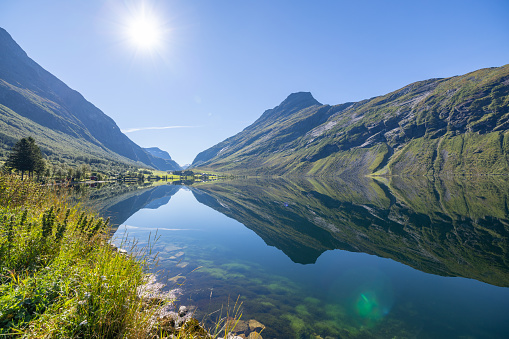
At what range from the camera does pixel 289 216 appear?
39375mm

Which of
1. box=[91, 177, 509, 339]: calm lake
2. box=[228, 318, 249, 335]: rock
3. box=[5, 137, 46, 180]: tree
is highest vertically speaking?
box=[5, 137, 46, 180]: tree

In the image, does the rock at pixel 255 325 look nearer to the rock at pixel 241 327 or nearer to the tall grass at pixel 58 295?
the rock at pixel 241 327

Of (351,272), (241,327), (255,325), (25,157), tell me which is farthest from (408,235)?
(25,157)

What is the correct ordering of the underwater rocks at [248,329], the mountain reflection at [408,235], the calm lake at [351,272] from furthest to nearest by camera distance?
the mountain reflection at [408,235], the calm lake at [351,272], the underwater rocks at [248,329]

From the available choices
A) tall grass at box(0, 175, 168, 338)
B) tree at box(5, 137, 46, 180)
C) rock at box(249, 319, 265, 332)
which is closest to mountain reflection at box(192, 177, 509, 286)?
rock at box(249, 319, 265, 332)

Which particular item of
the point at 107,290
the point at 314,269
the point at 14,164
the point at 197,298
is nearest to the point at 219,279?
the point at 197,298

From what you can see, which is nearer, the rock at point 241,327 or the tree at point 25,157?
the rock at point 241,327

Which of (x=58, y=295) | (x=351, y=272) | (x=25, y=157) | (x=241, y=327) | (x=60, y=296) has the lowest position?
(x=351, y=272)

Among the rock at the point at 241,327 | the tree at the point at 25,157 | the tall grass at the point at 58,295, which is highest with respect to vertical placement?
the tree at the point at 25,157

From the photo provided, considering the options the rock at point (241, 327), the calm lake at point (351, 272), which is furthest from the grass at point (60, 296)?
the rock at point (241, 327)

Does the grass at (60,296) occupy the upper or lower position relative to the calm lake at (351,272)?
upper

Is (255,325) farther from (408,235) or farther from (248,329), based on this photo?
(408,235)

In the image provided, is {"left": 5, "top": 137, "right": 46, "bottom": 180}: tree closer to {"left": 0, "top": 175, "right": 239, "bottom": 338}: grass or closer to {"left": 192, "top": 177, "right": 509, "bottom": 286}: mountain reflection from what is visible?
{"left": 192, "top": 177, "right": 509, "bottom": 286}: mountain reflection

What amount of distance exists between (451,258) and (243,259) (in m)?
19.7
